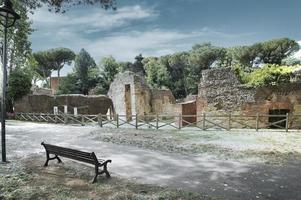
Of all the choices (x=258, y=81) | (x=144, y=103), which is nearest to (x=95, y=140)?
(x=258, y=81)

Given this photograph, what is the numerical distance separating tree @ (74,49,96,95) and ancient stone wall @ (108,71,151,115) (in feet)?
37.0

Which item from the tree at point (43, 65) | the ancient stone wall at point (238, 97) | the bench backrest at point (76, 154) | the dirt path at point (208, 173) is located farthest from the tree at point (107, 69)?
the bench backrest at point (76, 154)

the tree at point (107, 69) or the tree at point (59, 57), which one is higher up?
the tree at point (59, 57)

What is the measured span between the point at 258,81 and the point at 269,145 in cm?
597

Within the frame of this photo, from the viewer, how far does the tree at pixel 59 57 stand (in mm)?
47312

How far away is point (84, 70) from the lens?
127 feet

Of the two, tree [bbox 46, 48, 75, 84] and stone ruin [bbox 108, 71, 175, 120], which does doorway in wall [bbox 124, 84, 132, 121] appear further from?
tree [bbox 46, 48, 75, 84]

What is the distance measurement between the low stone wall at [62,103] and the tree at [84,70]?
1020cm

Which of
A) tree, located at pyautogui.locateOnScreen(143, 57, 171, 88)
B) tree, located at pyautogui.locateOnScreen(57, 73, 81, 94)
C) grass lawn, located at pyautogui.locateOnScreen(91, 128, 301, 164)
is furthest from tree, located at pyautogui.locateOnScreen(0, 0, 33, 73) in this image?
tree, located at pyautogui.locateOnScreen(143, 57, 171, 88)

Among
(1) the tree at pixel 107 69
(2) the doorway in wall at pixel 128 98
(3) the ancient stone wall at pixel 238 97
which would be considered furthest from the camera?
(1) the tree at pixel 107 69

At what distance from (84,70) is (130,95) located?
577 inches

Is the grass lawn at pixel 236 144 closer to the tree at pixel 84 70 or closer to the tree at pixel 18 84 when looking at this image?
the tree at pixel 18 84

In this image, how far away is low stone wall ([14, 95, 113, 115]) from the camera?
2584cm

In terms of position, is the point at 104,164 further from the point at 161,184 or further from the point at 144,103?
the point at 144,103
